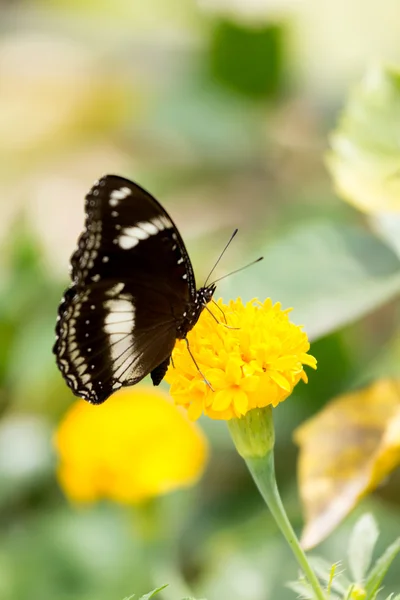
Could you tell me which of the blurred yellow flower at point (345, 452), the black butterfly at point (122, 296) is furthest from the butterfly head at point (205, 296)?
the blurred yellow flower at point (345, 452)

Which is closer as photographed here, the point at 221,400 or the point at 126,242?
the point at 221,400

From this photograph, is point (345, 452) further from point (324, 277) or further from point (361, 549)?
point (361, 549)

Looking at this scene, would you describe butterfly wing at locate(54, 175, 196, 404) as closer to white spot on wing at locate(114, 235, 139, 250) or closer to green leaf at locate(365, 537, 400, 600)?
white spot on wing at locate(114, 235, 139, 250)

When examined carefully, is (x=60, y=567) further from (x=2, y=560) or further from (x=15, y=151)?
(x=15, y=151)

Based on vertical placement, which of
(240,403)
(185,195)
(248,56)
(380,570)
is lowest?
(380,570)

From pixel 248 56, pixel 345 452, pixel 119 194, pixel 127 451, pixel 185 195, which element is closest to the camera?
pixel 119 194

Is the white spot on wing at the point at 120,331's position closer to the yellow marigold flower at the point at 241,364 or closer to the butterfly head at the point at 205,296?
the butterfly head at the point at 205,296

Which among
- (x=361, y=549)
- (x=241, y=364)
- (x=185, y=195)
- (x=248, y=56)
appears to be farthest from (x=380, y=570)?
(x=185, y=195)
